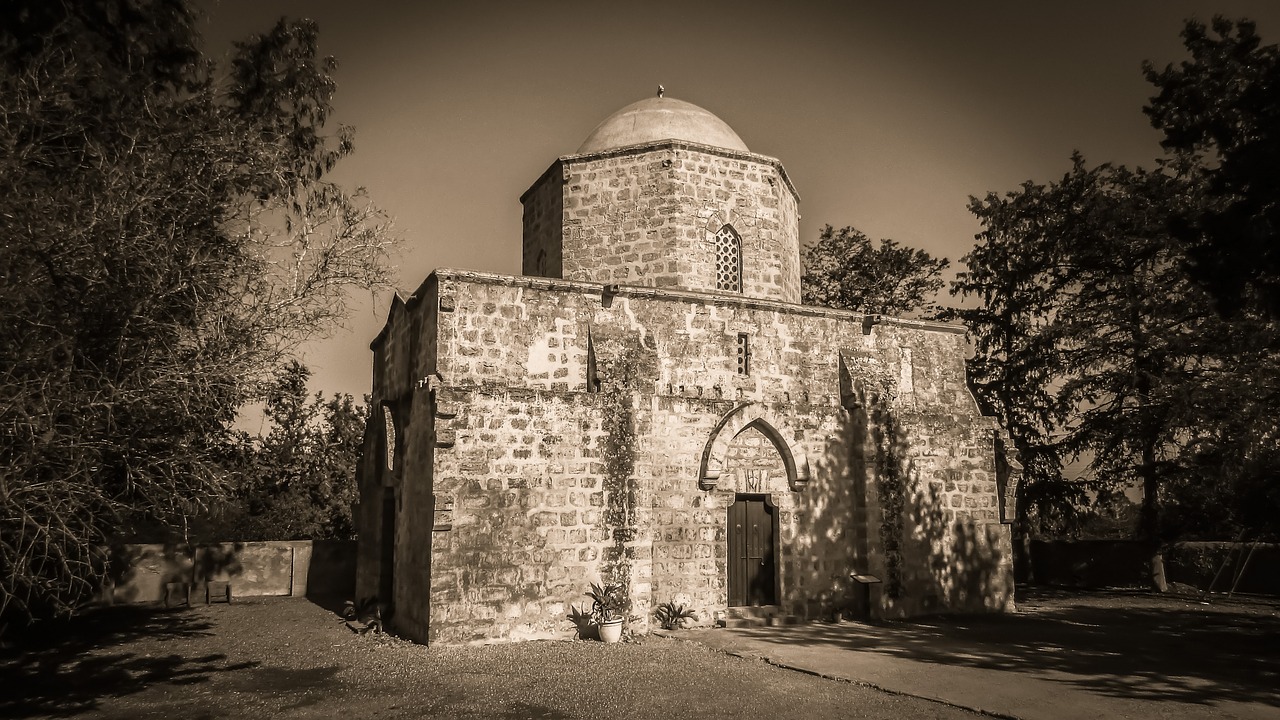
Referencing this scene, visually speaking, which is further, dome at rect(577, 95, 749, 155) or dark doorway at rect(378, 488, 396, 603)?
dome at rect(577, 95, 749, 155)

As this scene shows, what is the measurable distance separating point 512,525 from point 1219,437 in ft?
47.4

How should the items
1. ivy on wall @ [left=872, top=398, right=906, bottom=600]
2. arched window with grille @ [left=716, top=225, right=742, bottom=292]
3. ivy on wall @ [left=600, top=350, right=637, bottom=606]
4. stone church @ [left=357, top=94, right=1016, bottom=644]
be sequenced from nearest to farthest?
stone church @ [left=357, top=94, right=1016, bottom=644] < ivy on wall @ [left=600, top=350, right=637, bottom=606] < ivy on wall @ [left=872, top=398, right=906, bottom=600] < arched window with grille @ [left=716, top=225, right=742, bottom=292]

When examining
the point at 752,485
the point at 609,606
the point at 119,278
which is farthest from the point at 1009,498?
the point at 119,278

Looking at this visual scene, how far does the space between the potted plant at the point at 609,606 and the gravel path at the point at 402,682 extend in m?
0.36

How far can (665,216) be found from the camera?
16.2m

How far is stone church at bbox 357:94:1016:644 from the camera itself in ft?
40.9

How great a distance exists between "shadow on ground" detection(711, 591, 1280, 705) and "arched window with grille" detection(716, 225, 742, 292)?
6.77 metres

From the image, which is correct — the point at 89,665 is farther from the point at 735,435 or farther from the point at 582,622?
the point at 735,435

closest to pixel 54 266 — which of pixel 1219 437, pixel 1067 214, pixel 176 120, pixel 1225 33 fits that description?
pixel 176 120

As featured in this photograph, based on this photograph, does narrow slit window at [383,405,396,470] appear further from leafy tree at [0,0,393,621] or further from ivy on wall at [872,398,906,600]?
ivy on wall at [872,398,906,600]

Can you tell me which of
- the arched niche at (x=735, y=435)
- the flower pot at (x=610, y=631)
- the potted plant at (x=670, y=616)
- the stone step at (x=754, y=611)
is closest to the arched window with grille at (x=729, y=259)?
the arched niche at (x=735, y=435)

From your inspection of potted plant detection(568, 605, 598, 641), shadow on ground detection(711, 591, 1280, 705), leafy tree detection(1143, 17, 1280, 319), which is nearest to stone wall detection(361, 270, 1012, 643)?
potted plant detection(568, 605, 598, 641)

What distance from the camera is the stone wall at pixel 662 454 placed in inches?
485

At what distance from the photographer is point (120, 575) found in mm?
19141
